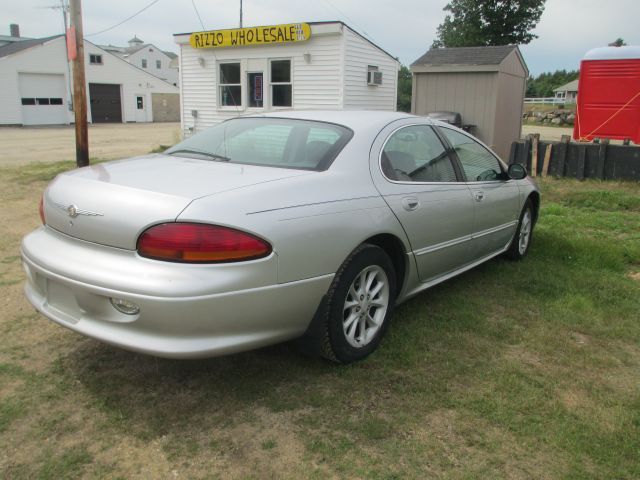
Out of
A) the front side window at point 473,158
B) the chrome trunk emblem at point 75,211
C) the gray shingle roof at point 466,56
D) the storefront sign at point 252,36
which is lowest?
the chrome trunk emblem at point 75,211

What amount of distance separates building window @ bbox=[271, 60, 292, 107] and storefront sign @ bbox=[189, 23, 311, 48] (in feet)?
2.27

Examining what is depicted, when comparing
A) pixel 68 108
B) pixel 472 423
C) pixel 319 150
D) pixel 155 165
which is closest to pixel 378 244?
pixel 319 150

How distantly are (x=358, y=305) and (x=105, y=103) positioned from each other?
3979 centimetres

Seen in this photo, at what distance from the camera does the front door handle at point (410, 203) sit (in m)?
3.56

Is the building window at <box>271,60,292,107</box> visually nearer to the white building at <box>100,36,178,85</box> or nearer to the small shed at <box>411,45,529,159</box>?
the small shed at <box>411,45,529,159</box>

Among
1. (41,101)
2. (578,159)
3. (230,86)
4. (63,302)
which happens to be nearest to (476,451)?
(63,302)

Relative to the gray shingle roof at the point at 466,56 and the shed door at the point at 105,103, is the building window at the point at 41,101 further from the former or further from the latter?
the gray shingle roof at the point at 466,56

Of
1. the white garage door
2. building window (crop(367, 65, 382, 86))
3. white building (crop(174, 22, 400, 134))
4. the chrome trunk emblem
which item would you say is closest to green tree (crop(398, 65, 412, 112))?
white building (crop(174, 22, 400, 134))

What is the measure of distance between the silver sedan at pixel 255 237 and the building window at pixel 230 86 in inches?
487

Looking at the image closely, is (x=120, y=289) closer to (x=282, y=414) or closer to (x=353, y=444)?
(x=282, y=414)

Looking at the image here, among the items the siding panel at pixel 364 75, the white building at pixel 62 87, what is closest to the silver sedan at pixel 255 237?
the siding panel at pixel 364 75

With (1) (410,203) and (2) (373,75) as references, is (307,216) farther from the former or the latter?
(2) (373,75)

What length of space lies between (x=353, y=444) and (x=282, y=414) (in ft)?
1.39

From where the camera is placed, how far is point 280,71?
50.6ft
